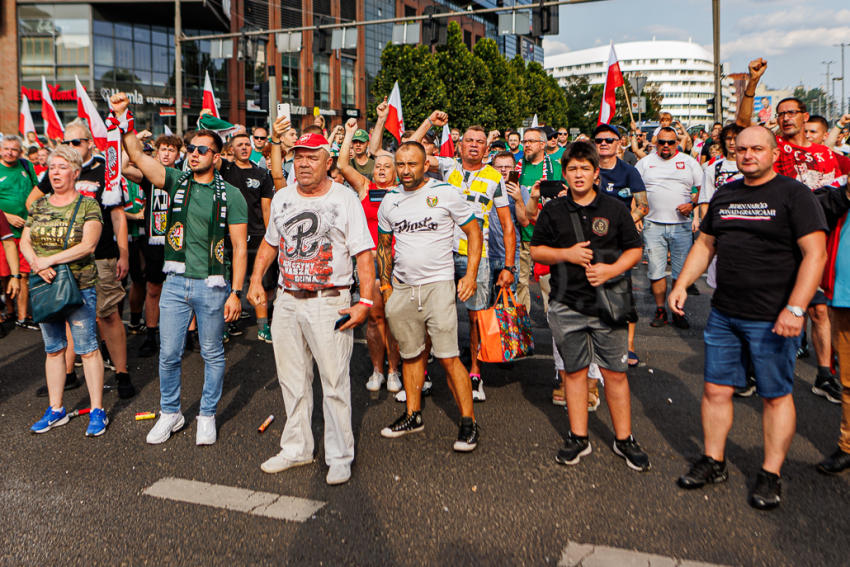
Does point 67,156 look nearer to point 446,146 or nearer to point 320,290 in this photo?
point 320,290

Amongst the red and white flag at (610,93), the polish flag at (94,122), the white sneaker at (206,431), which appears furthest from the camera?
the red and white flag at (610,93)

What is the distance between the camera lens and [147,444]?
4.50 meters

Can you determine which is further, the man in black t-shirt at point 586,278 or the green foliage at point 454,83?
the green foliage at point 454,83

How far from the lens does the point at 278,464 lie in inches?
159

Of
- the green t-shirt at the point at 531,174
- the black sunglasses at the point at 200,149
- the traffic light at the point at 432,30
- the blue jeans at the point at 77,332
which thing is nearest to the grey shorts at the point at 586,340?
the black sunglasses at the point at 200,149

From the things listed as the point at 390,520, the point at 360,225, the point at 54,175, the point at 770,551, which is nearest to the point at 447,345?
the point at 360,225

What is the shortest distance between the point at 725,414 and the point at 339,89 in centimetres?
5194

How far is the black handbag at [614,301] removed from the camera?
392 cm

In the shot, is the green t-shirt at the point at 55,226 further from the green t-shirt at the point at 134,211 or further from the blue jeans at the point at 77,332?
the green t-shirt at the point at 134,211

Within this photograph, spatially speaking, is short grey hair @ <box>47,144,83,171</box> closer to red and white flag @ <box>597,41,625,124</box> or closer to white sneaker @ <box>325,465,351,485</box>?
white sneaker @ <box>325,465,351,485</box>

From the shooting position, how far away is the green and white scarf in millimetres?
4504

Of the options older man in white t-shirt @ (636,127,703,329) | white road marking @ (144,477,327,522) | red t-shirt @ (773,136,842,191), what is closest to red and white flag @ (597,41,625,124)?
older man in white t-shirt @ (636,127,703,329)

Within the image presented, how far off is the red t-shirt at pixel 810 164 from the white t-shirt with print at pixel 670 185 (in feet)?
5.38

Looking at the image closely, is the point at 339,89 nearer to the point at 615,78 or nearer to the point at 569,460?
the point at 615,78
